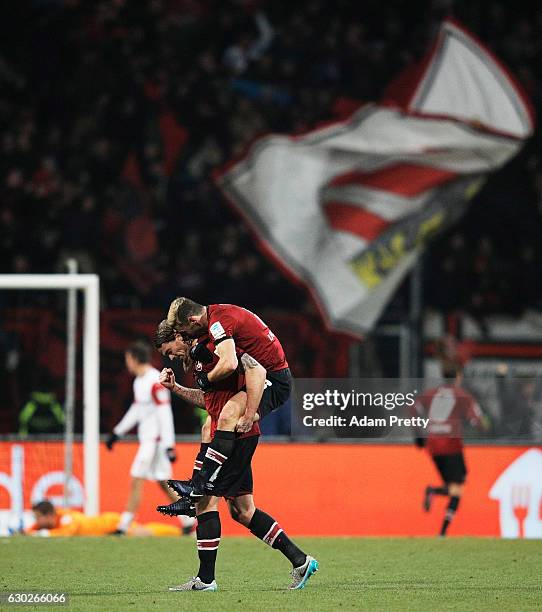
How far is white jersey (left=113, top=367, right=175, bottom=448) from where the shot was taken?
1403cm

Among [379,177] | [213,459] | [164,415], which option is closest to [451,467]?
[164,415]

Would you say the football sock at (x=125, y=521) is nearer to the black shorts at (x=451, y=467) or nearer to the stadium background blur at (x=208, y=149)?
the black shorts at (x=451, y=467)

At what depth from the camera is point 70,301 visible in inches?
592

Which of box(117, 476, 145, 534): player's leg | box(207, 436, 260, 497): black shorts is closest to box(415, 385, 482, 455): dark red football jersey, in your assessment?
box(117, 476, 145, 534): player's leg

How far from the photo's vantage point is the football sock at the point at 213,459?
28.3 feet

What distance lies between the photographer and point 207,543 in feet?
28.7

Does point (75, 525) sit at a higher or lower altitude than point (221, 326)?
lower

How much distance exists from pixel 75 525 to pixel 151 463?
90 centimetres

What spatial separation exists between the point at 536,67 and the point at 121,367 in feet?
33.6

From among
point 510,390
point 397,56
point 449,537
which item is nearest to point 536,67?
point 397,56

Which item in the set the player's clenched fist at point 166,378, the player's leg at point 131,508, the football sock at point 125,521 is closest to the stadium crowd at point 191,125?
the player's leg at point 131,508

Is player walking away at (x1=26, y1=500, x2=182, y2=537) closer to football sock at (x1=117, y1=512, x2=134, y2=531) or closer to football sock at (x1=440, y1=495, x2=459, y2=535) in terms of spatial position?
football sock at (x1=117, y1=512, x2=134, y2=531)

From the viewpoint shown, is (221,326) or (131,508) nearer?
(221,326)

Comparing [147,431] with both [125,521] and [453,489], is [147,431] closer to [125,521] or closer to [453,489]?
[125,521]
